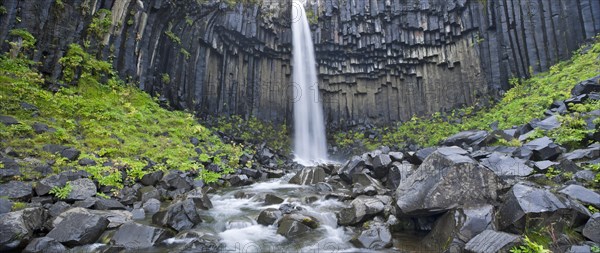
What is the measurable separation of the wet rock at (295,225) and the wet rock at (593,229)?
4.69 m

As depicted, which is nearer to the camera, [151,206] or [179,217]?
[179,217]

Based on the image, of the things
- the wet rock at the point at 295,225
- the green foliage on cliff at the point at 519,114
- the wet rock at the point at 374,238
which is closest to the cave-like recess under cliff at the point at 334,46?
the green foliage on cliff at the point at 519,114

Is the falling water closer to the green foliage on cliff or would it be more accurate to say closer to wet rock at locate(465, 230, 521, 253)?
the green foliage on cliff

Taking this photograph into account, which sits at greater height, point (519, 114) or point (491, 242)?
point (519, 114)

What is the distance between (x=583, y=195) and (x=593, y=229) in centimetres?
119

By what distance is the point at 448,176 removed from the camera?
6062 mm

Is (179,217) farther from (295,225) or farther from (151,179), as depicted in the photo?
(151,179)

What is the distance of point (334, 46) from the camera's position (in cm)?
2881

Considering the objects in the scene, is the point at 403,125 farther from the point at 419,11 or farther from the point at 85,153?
the point at 85,153

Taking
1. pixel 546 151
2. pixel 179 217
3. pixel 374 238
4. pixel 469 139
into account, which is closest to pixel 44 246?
pixel 179 217

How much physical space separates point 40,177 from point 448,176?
403 inches

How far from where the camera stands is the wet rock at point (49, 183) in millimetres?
7413

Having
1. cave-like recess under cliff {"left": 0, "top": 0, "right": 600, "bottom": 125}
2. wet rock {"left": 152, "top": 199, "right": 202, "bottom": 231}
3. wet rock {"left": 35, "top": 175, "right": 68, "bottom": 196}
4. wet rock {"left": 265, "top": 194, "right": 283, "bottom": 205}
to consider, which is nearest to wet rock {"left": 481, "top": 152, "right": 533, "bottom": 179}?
wet rock {"left": 265, "top": 194, "right": 283, "bottom": 205}

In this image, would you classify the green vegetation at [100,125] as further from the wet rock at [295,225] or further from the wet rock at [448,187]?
the wet rock at [448,187]
